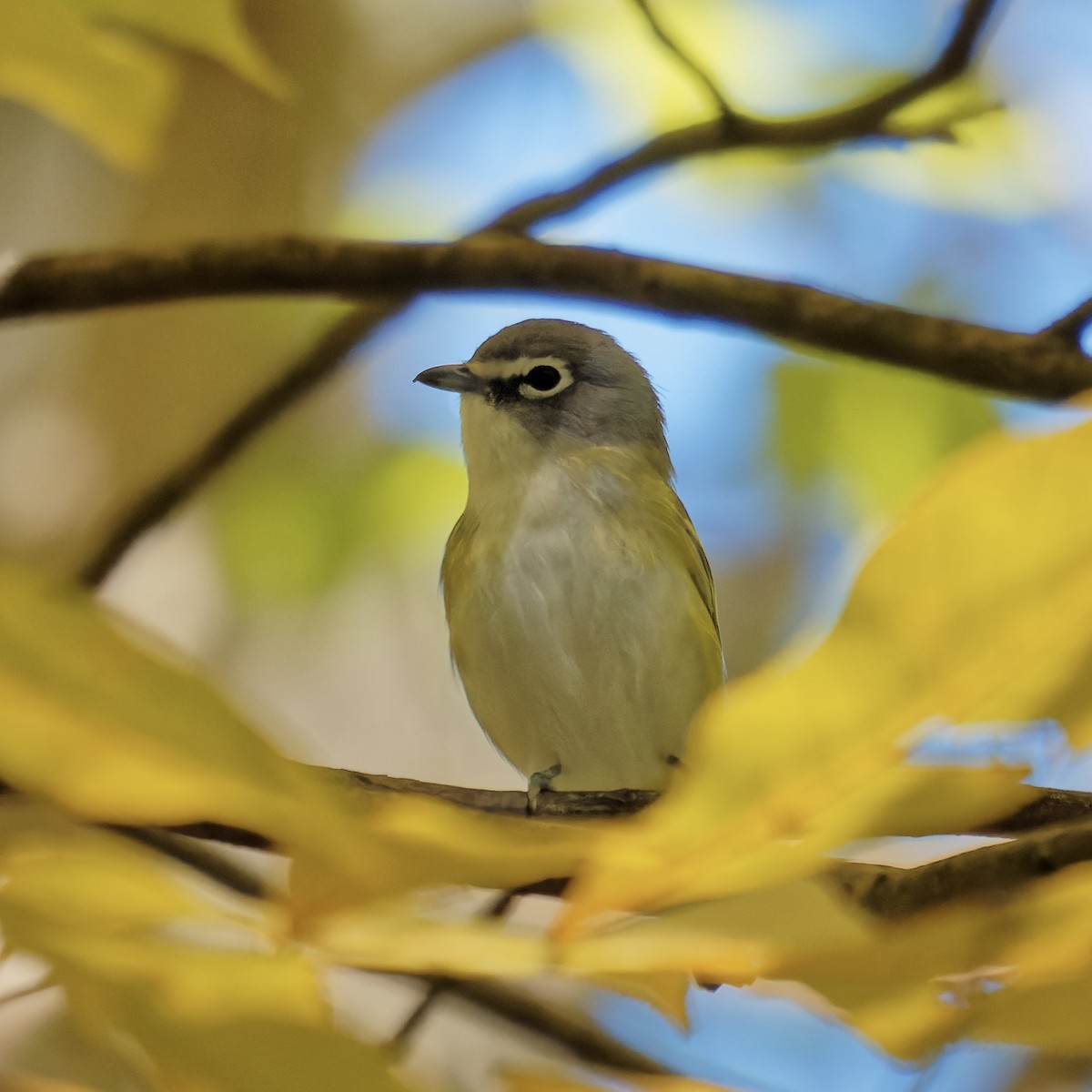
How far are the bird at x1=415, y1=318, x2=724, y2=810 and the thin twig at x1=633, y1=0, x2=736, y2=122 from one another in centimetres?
48

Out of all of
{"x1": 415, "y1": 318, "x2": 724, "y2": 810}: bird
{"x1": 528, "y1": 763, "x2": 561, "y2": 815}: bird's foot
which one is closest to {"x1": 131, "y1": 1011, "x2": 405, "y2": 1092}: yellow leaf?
{"x1": 415, "y1": 318, "x2": 724, "y2": 810}: bird

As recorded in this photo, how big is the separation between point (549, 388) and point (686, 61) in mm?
649

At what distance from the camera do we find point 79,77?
1.57ft

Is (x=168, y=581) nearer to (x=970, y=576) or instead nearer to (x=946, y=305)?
(x=946, y=305)

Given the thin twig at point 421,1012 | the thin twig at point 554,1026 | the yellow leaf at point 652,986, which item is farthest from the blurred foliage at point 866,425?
the yellow leaf at point 652,986

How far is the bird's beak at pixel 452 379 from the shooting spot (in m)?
1.37

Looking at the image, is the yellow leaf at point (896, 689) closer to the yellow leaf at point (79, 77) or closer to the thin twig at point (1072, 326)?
the yellow leaf at point (79, 77)

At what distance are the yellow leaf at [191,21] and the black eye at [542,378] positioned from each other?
0.95 meters

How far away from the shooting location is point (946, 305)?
1561 millimetres

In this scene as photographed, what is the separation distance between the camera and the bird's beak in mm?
1372

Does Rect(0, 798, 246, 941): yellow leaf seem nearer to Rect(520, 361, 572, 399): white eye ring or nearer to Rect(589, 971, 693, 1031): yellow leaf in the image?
Rect(589, 971, 693, 1031): yellow leaf

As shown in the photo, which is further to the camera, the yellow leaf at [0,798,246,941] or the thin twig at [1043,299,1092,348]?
the thin twig at [1043,299,1092,348]

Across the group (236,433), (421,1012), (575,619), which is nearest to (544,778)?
(575,619)

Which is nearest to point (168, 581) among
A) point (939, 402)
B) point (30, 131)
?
point (30, 131)
